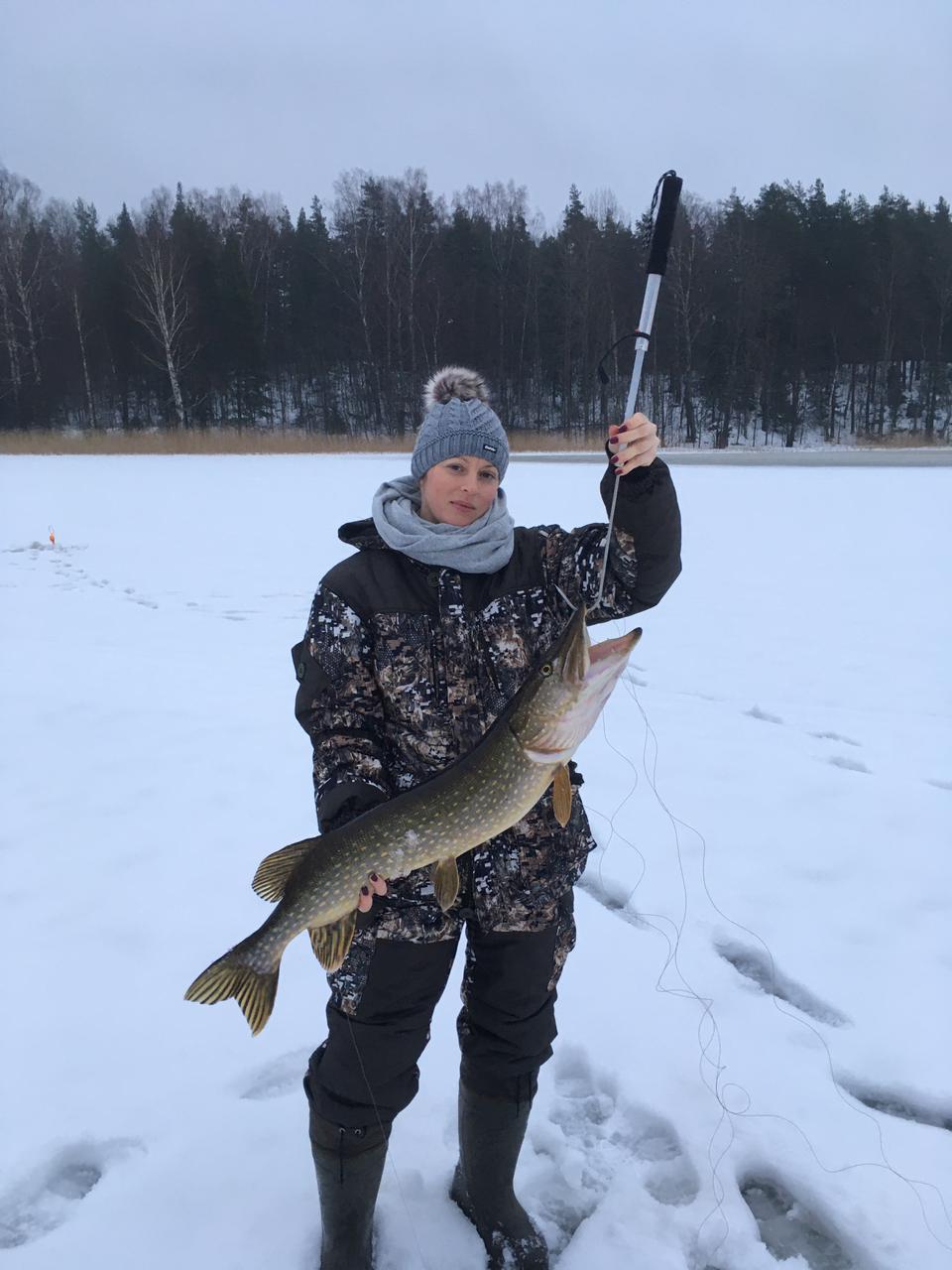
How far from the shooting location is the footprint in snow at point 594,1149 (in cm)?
202

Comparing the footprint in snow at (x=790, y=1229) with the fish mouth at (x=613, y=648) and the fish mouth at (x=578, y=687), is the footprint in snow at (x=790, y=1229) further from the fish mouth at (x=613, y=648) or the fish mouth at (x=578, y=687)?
the fish mouth at (x=613, y=648)

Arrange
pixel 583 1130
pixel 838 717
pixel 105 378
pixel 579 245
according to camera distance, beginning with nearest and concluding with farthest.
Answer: pixel 583 1130 → pixel 838 717 → pixel 579 245 → pixel 105 378

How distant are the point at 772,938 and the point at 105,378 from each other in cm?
4009

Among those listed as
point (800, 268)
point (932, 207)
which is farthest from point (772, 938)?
point (932, 207)

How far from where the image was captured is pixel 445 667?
1762 mm

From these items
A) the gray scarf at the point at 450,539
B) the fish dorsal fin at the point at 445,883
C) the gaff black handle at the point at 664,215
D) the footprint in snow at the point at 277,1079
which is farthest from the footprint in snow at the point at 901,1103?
the gaff black handle at the point at 664,215

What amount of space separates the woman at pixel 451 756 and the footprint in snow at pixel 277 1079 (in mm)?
512

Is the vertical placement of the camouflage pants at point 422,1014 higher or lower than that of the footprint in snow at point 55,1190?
higher

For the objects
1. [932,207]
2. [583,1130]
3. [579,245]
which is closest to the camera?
[583,1130]

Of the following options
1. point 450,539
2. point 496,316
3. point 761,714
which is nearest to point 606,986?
point 450,539

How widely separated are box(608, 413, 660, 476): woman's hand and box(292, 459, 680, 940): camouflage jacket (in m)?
0.06

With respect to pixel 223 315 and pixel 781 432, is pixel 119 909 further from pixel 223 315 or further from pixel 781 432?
pixel 781 432

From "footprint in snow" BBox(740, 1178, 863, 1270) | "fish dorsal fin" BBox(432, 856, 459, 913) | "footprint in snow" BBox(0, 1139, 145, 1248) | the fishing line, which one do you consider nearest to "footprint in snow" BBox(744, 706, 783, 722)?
the fishing line

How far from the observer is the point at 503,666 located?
1.80 m
